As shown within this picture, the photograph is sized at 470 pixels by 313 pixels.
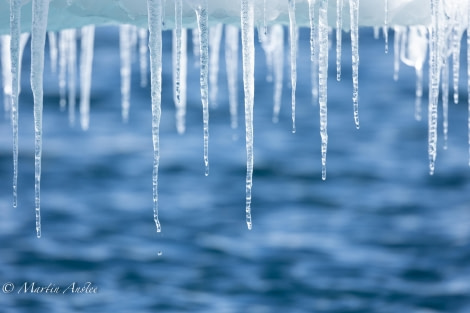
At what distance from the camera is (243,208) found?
13.2m

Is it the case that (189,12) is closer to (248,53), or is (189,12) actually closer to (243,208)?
(248,53)

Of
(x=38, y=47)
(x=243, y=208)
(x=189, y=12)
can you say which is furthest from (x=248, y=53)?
(x=243, y=208)

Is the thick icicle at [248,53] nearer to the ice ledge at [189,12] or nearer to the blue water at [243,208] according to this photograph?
the ice ledge at [189,12]

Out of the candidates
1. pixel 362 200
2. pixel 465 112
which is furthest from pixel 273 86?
pixel 465 112

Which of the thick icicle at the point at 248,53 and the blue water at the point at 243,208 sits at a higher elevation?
the thick icicle at the point at 248,53

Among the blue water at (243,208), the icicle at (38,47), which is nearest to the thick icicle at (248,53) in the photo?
the icicle at (38,47)

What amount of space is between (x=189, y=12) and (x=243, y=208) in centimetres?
1070

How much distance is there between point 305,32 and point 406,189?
10.8ft

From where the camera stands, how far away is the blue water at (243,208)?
465 inches

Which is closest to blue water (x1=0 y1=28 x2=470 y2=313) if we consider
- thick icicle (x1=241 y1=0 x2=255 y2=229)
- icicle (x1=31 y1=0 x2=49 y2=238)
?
icicle (x1=31 y1=0 x2=49 y2=238)

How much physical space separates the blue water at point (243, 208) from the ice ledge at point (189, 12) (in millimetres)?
9079

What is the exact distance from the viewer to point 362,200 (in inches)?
518

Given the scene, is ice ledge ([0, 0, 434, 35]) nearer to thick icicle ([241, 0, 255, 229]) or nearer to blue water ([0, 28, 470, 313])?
thick icicle ([241, 0, 255, 229])

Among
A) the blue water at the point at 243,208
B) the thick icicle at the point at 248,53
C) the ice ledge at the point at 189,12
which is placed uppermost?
the ice ledge at the point at 189,12
